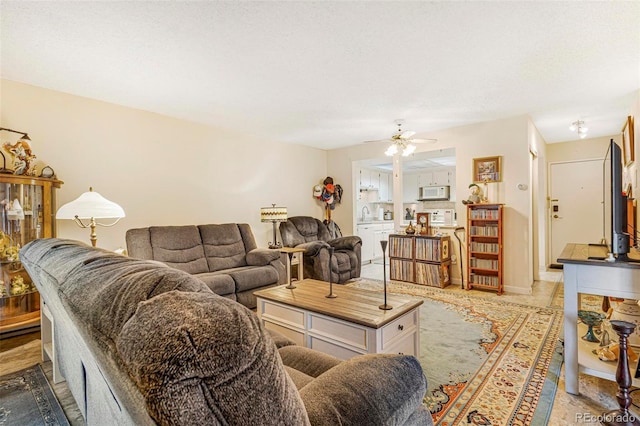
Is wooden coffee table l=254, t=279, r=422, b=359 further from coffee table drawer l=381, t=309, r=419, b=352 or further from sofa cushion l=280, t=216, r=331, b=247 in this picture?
sofa cushion l=280, t=216, r=331, b=247

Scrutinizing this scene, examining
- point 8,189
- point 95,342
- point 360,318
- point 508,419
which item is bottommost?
point 508,419

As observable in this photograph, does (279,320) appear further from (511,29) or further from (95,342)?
(511,29)

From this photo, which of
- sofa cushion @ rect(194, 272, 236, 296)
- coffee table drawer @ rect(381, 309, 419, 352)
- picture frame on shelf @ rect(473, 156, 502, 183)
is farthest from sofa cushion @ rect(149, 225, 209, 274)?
picture frame on shelf @ rect(473, 156, 502, 183)

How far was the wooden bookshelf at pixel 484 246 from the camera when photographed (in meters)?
4.05

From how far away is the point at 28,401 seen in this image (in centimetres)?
184

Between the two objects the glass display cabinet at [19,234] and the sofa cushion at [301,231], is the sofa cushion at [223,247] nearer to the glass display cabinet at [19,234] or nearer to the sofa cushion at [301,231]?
the sofa cushion at [301,231]

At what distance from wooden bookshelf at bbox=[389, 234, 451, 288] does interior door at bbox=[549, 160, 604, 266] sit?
7.88ft

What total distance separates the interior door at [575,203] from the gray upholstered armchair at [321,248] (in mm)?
3602

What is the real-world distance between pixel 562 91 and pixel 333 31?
2.72 meters

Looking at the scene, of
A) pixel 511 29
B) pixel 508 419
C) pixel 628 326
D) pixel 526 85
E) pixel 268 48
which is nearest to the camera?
pixel 628 326

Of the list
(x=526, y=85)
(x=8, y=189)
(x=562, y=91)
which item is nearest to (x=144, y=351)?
(x=8, y=189)

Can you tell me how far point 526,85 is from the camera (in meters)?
3.04

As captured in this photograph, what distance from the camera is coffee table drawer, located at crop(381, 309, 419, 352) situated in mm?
1725

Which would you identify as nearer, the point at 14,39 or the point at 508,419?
the point at 508,419
